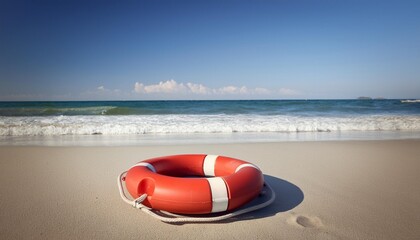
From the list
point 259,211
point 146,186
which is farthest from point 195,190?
point 259,211

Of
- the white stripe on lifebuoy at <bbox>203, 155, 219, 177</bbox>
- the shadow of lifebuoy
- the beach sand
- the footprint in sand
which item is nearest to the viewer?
the beach sand

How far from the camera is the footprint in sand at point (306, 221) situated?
2165 millimetres

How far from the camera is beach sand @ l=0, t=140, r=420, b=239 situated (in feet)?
6.76

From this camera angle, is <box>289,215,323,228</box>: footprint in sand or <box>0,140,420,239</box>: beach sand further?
<box>289,215,323,228</box>: footprint in sand

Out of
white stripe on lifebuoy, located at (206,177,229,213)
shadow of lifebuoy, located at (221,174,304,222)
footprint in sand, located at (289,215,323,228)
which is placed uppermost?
white stripe on lifebuoy, located at (206,177,229,213)

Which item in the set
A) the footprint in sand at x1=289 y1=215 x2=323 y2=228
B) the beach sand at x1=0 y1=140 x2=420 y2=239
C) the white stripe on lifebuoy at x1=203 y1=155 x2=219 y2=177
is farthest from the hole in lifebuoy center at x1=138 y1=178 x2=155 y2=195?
the footprint in sand at x1=289 y1=215 x2=323 y2=228

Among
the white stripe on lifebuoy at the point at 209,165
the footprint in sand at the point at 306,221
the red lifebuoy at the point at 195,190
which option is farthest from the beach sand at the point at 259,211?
the white stripe on lifebuoy at the point at 209,165

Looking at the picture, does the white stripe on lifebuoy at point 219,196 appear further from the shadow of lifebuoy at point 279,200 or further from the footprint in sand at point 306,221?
the footprint in sand at point 306,221

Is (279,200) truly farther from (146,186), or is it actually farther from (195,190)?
(146,186)

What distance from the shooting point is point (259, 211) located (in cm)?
241

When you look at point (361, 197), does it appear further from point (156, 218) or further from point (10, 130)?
point (10, 130)

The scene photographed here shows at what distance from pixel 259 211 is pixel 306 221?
0.42m

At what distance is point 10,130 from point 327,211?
894 centimetres

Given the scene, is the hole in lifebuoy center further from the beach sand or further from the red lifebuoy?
the beach sand
